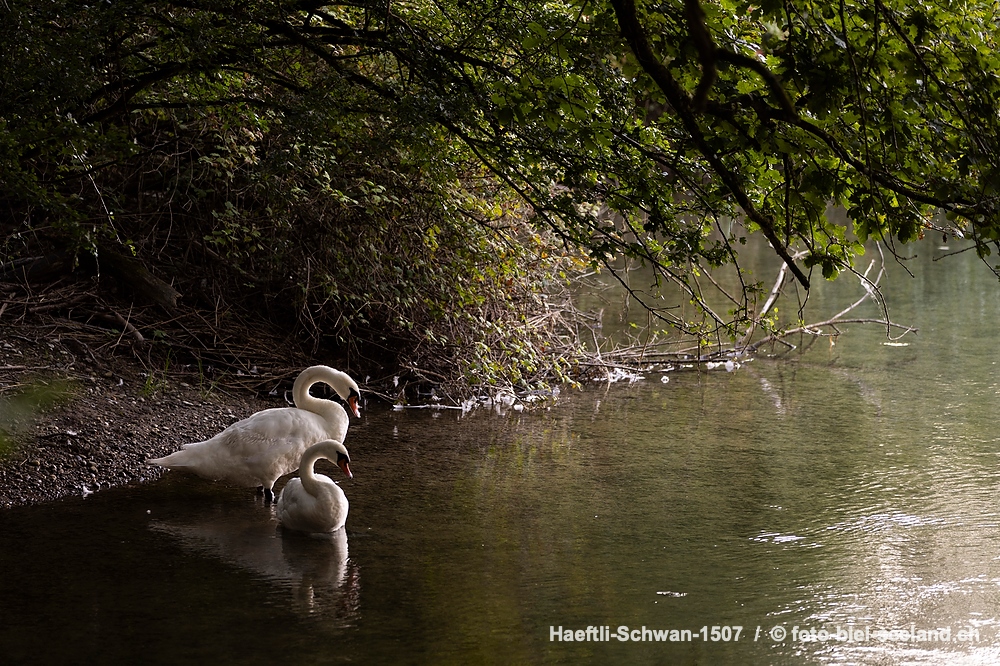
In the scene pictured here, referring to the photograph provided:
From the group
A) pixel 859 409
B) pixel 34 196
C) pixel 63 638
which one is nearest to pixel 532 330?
pixel 859 409

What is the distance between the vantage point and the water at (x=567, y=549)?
530cm

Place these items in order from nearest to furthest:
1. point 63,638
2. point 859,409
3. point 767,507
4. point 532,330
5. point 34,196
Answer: point 63,638 < point 34,196 < point 767,507 < point 859,409 < point 532,330

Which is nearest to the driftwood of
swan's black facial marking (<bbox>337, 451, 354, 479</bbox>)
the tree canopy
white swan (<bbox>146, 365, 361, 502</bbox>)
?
the tree canopy

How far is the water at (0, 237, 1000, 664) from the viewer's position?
5.30 meters

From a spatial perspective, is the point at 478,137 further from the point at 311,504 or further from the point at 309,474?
the point at 311,504

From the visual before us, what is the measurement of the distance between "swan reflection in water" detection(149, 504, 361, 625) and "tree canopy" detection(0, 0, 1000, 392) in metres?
1.97

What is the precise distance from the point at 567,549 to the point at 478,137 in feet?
9.27

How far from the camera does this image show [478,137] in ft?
24.8

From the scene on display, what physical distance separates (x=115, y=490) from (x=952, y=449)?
6.14 meters

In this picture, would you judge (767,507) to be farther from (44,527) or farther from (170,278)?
(170,278)

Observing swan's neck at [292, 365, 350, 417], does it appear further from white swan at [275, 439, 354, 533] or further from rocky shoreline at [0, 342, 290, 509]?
white swan at [275, 439, 354, 533]

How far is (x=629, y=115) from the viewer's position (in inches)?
279

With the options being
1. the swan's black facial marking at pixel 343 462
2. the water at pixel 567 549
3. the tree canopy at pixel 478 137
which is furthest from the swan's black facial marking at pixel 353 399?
the tree canopy at pixel 478 137

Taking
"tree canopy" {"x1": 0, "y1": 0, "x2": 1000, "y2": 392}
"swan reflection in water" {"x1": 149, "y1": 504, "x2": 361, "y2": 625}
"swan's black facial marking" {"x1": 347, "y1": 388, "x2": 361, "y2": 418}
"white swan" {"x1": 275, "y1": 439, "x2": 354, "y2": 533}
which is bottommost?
"swan reflection in water" {"x1": 149, "y1": 504, "x2": 361, "y2": 625}
